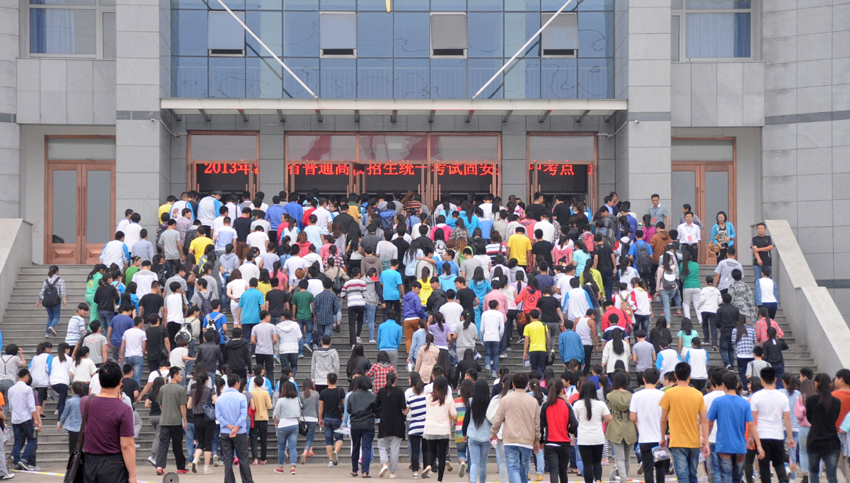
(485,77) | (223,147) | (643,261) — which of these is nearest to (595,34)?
(485,77)

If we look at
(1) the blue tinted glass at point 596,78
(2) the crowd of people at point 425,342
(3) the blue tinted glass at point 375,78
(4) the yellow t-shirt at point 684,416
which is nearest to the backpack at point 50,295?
(2) the crowd of people at point 425,342

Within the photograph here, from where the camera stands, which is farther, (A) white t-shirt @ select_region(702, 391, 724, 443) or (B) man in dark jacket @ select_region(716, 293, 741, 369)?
(B) man in dark jacket @ select_region(716, 293, 741, 369)

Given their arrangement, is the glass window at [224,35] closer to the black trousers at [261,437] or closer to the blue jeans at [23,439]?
the black trousers at [261,437]

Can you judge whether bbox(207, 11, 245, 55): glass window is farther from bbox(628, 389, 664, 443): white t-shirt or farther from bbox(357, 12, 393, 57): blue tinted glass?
bbox(628, 389, 664, 443): white t-shirt

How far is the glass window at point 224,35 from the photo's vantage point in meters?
26.7

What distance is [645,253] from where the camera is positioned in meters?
20.6

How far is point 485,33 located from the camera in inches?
1064

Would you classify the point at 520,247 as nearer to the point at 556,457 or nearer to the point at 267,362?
the point at 267,362

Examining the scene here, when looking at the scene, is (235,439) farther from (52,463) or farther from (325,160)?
(325,160)

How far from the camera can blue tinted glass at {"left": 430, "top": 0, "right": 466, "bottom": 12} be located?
2705 cm

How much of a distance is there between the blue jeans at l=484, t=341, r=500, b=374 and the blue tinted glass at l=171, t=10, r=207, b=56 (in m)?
13.2

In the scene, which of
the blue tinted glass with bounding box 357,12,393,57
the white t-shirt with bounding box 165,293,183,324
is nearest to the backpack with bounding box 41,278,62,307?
the white t-shirt with bounding box 165,293,183,324

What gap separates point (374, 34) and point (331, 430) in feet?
45.9

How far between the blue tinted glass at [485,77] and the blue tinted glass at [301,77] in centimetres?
400
